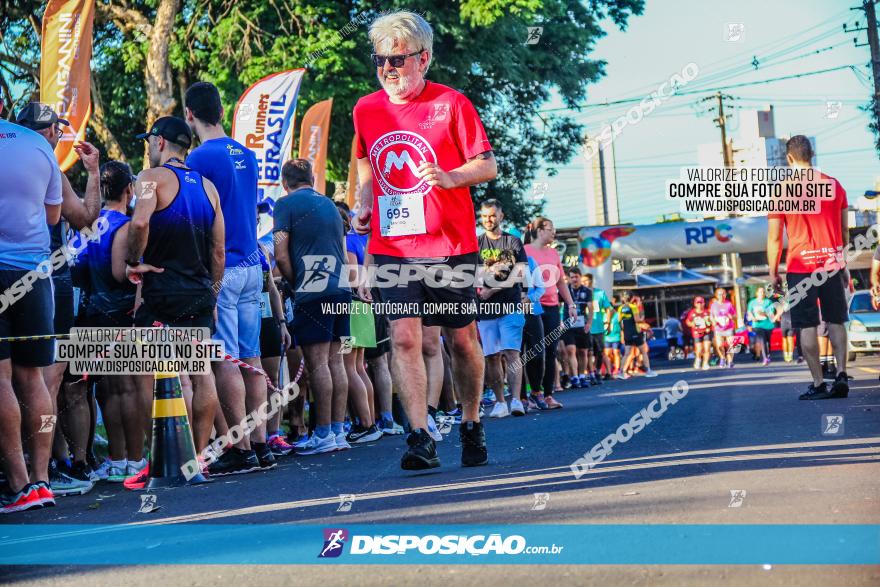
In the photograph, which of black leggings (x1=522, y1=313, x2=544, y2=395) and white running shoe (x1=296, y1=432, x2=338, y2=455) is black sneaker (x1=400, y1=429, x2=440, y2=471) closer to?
white running shoe (x1=296, y1=432, x2=338, y2=455)

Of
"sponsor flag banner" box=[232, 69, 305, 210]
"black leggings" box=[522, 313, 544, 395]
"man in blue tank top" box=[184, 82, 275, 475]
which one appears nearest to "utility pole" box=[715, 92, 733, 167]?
"sponsor flag banner" box=[232, 69, 305, 210]

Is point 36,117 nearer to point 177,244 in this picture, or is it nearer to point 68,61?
point 177,244

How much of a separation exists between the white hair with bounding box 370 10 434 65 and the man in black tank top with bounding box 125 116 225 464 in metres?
1.53

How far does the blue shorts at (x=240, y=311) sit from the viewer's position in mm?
7797

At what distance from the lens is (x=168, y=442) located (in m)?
6.88

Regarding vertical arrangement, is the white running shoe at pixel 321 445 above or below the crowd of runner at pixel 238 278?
below

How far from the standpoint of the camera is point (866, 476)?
498 cm

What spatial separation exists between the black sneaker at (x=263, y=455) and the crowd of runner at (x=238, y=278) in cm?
1

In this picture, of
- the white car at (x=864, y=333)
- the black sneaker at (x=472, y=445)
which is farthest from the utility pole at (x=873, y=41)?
the black sneaker at (x=472, y=445)

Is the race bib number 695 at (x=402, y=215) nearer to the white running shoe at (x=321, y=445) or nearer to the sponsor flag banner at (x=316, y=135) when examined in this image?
the white running shoe at (x=321, y=445)

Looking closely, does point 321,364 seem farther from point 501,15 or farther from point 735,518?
point 501,15

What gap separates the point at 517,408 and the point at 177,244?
6131 millimetres

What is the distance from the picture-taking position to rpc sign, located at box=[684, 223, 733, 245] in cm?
4425

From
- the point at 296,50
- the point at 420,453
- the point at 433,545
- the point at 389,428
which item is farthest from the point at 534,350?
the point at 296,50
